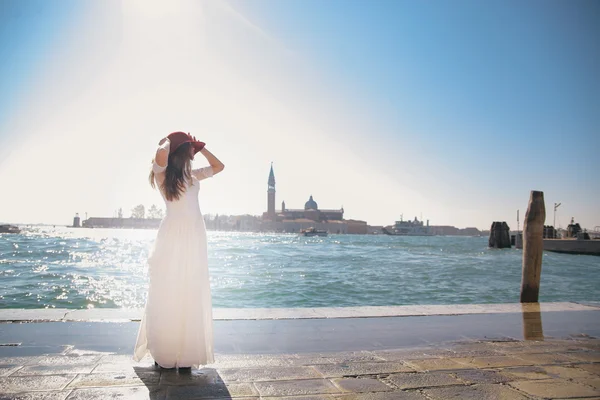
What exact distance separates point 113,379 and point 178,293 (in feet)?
1.84

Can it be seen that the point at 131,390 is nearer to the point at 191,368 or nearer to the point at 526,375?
the point at 191,368

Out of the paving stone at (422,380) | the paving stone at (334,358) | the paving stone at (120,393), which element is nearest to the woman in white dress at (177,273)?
the paving stone at (120,393)

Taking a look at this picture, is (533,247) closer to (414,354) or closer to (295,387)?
(414,354)

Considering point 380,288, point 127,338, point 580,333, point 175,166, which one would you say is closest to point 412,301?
point 380,288

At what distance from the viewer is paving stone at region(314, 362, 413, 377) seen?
286 centimetres

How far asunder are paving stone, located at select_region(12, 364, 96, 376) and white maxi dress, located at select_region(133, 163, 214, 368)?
0.28m

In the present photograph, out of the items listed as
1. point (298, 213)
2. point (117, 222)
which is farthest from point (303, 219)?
point (117, 222)

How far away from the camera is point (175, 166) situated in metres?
2.94

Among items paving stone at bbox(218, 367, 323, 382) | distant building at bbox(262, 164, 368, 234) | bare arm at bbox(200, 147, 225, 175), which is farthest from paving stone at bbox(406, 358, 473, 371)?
distant building at bbox(262, 164, 368, 234)

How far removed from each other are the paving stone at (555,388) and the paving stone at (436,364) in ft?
1.39

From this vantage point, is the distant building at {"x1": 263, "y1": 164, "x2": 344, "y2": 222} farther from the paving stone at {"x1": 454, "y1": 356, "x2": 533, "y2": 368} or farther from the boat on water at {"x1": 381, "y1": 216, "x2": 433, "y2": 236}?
the paving stone at {"x1": 454, "y1": 356, "x2": 533, "y2": 368}

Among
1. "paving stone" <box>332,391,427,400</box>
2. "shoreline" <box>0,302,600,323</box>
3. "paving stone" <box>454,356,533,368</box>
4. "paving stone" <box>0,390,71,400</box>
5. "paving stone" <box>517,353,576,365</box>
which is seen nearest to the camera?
"paving stone" <box>0,390,71,400</box>

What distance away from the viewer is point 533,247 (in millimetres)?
8008

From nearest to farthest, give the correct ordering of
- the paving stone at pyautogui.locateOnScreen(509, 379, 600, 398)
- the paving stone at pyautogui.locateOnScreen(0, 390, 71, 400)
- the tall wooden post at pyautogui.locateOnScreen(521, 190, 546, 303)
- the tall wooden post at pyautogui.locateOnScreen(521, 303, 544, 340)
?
the paving stone at pyautogui.locateOnScreen(0, 390, 71, 400) < the paving stone at pyautogui.locateOnScreen(509, 379, 600, 398) < the tall wooden post at pyautogui.locateOnScreen(521, 303, 544, 340) < the tall wooden post at pyautogui.locateOnScreen(521, 190, 546, 303)
